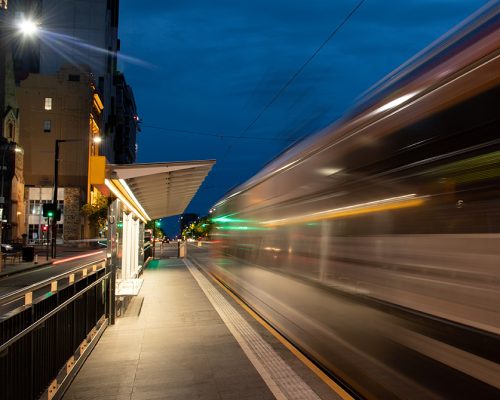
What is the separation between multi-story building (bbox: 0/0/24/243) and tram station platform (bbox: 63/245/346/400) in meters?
45.0

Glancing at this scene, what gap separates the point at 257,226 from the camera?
8297mm

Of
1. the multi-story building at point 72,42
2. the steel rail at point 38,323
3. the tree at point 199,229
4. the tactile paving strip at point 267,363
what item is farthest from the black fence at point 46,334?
the multi-story building at point 72,42

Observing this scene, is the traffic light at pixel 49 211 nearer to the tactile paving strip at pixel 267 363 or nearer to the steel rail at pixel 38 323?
the tactile paving strip at pixel 267 363

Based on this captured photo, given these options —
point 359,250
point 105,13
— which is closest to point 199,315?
point 359,250

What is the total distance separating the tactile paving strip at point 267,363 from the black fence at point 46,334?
2.08 meters

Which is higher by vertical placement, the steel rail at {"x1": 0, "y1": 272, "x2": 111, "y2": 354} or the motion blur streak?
the motion blur streak

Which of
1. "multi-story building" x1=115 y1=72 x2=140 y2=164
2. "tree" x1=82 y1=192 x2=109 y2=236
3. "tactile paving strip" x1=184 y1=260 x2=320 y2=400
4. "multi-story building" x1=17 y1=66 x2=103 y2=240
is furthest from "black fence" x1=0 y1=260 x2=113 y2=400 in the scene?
"multi-story building" x1=115 y1=72 x2=140 y2=164

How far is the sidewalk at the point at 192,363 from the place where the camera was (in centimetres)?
568

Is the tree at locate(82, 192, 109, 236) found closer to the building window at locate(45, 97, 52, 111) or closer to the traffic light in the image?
the building window at locate(45, 97, 52, 111)

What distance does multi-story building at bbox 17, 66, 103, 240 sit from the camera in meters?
63.9

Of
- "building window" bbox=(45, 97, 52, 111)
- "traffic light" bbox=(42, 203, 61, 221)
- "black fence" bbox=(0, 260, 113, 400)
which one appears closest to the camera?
"black fence" bbox=(0, 260, 113, 400)

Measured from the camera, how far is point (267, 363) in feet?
22.3

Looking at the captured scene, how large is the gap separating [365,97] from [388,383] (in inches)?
91.2

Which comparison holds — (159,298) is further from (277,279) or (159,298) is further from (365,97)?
(365,97)
